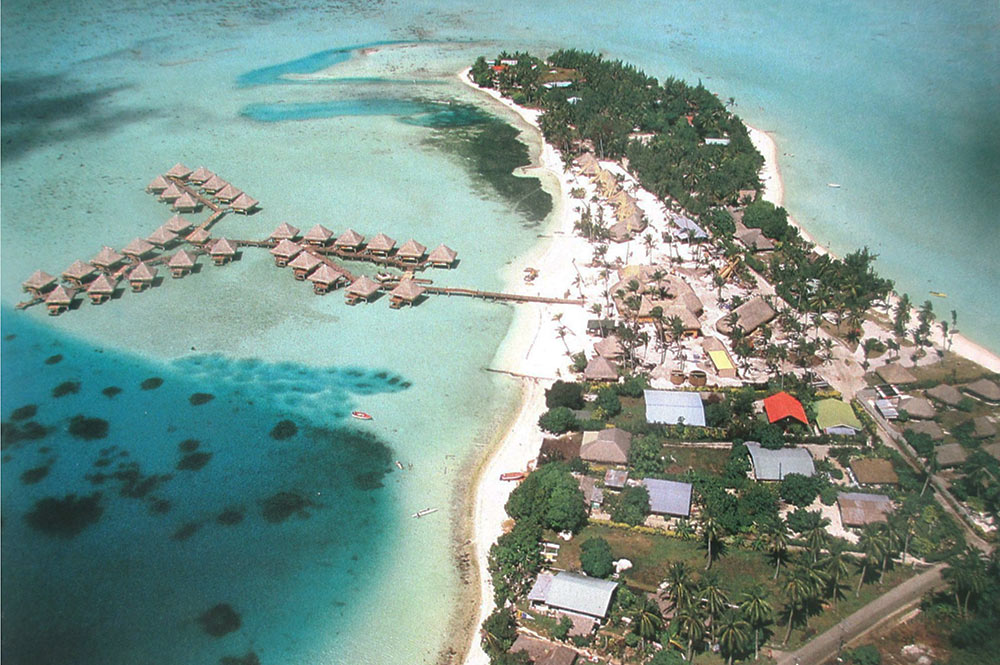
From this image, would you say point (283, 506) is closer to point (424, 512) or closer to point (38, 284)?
point (424, 512)

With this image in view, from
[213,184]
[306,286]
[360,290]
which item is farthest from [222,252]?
[213,184]

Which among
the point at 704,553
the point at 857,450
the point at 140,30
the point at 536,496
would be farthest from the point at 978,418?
the point at 140,30

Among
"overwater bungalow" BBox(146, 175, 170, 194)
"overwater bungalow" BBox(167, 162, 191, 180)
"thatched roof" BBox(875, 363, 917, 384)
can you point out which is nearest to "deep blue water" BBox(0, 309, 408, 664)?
"overwater bungalow" BBox(146, 175, 170, 194)

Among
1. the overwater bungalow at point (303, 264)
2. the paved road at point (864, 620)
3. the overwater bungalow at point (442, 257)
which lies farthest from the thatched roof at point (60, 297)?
the paved road at point (864, 620)

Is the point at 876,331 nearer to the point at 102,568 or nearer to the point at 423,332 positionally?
the point at 423,332

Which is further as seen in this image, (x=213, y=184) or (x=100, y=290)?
(x=213, y=184)

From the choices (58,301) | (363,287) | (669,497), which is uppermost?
(669,497)

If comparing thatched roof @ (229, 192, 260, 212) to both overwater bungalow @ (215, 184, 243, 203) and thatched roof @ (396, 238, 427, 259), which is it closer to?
overwater bungalow @ (215, 184, 243, 203)
